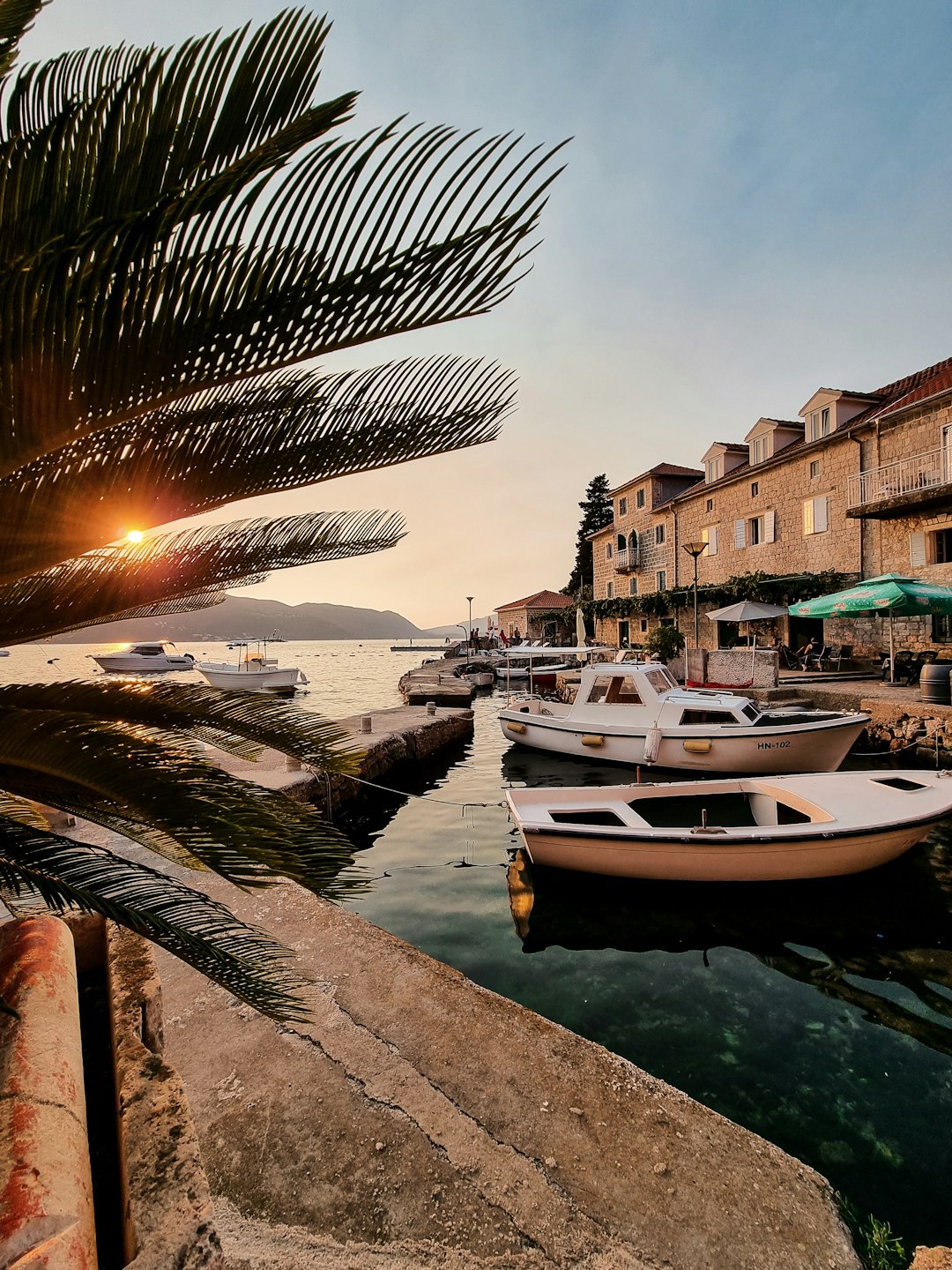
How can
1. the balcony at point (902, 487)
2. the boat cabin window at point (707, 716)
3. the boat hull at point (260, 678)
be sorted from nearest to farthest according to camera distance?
1. the boat cabin window at point (707, 716)
2. the balcony at point (902, 487)
3. the boat hull at point (260, 678)

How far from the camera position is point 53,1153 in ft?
3.89

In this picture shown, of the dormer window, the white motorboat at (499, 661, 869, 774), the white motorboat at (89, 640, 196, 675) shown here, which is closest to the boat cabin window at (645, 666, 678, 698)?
the white motorboat at (499, 661, 869, 774)

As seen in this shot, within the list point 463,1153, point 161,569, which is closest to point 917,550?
point 463,1153

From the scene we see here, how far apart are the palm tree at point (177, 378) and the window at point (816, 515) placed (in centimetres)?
2241

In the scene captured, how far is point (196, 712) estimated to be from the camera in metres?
2.00

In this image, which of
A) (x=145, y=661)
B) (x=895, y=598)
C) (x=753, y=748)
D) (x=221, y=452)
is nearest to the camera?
(x=221, y=452)

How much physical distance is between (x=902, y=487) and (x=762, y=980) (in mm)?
18074

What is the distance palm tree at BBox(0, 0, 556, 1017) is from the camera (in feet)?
3.82

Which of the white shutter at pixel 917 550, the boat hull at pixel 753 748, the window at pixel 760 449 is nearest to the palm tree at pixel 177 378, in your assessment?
the boat hull at pixel 753 748

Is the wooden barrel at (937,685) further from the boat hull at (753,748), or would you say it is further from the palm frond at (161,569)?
the palm frond at (161,569)

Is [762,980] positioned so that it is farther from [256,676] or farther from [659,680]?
[256,676]

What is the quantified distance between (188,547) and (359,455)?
1.05 metres

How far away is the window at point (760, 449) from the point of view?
2367 centimetres

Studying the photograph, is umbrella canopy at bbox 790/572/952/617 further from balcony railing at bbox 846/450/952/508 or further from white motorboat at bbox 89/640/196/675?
white motorboat at bbox 89/640/196/675
